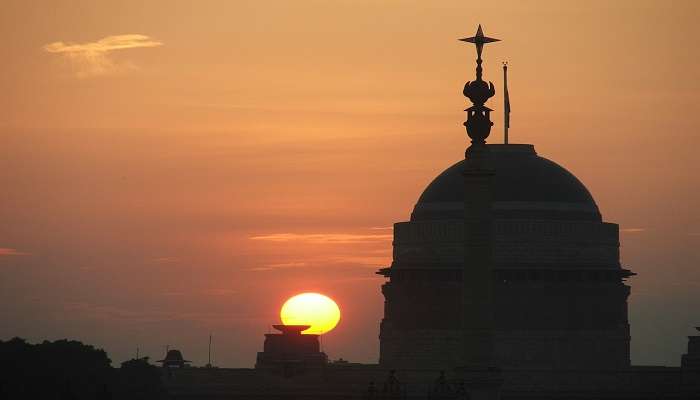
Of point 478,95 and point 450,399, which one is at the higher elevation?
point 478,95

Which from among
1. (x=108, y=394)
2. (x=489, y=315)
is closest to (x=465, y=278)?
(x=489, y=315)

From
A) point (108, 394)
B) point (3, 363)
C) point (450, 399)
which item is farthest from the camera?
point (3, 363)

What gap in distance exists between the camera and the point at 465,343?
160 metres

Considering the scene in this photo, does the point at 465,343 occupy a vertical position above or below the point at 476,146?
below

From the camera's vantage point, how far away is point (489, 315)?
160250mm

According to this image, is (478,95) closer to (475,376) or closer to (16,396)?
(475,376)

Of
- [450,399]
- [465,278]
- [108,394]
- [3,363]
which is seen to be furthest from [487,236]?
[3,363]

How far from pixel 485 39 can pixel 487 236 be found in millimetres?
10856

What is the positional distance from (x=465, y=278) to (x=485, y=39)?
1321cm

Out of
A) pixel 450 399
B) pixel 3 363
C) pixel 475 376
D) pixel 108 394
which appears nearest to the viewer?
pixel 475 376

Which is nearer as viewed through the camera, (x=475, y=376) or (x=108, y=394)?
(x=475, y=376)

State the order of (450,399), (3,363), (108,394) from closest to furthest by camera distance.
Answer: (450,399)
(108,394)
(3,363)

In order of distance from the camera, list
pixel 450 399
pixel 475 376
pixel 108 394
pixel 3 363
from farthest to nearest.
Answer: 1. pixel 3 363
2. pixel 108 394
3. pixel 450 399
4. pixel 475 376

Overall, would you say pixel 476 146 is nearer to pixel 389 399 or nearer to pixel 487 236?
pixel 487 236
